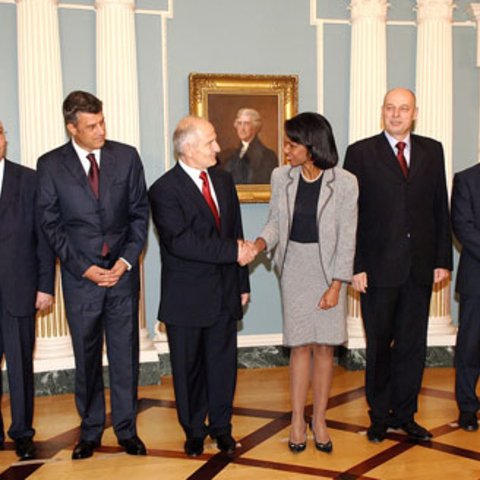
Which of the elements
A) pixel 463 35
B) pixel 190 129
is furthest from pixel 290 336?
pixel 463 35

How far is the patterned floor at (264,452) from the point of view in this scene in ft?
10.2

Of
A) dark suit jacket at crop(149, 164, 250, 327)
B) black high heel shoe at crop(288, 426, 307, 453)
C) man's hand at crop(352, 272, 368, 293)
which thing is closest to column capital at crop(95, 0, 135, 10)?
dark suit jacket at crop(149, 164, 250, 327)

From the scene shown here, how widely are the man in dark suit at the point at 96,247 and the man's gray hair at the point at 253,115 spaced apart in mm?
1766

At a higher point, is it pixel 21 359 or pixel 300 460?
pixel 21 359

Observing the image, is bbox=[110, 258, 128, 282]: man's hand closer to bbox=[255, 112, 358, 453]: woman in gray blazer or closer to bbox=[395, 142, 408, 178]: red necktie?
bbox=[255, 112, 358, 453]: woman in gray blazer

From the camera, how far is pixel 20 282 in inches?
128

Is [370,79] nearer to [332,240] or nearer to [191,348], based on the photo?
[332,240]

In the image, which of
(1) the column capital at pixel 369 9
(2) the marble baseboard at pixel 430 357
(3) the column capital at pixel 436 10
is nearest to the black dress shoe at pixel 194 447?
(2) the marble baseboard at pixel 430 357

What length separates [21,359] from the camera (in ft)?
10.8

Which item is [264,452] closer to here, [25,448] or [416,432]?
[416,432]

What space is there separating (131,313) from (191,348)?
1.21ft

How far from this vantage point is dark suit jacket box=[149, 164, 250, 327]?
10.2 ft

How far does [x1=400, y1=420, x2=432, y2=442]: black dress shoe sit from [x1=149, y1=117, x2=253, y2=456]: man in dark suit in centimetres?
97

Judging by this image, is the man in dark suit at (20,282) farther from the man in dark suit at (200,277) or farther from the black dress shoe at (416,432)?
the black dress shoe at (416,432)
